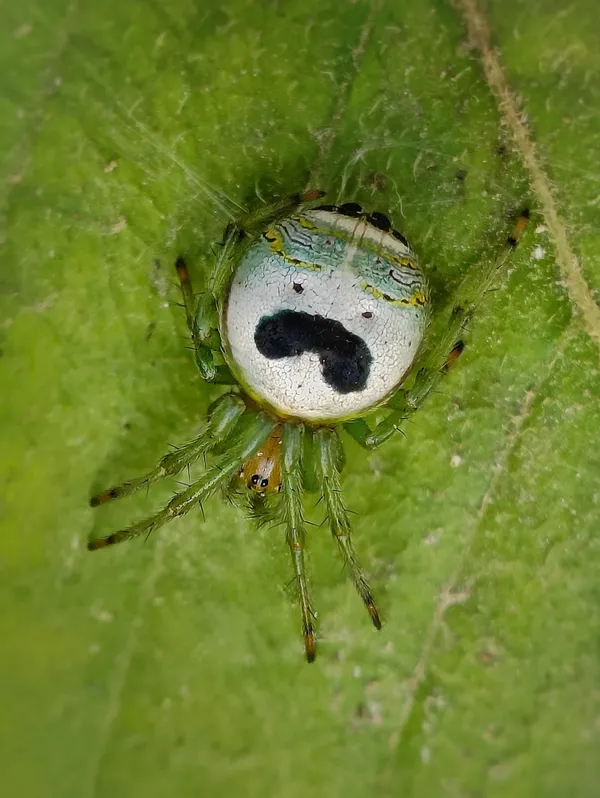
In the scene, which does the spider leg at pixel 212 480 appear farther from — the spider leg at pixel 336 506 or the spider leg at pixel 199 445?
the spider leg at pixel 336 506

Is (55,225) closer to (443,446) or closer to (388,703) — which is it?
(443,446)

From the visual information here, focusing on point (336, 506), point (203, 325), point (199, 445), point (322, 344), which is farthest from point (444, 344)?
point (199, 445)

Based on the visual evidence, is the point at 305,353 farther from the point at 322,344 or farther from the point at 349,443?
the point at 349,443

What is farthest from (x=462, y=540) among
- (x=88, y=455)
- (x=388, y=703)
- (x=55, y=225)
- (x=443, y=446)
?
(x=55, y=225)

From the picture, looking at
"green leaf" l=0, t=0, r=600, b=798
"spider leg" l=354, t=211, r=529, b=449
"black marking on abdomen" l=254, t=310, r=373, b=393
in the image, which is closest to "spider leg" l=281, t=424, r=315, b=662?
"green leaf" l=0, t=0, r=600, b=798

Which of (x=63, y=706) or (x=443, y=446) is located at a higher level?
(x=443, y=446)

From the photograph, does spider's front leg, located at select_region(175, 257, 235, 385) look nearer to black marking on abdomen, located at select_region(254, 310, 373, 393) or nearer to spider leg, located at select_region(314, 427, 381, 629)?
black marking on abdomen, located at select_region(254, 310, 373, 393)

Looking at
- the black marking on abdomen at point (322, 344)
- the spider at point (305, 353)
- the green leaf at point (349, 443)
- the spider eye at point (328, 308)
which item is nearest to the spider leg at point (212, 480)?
the spider at point (305, 353)
